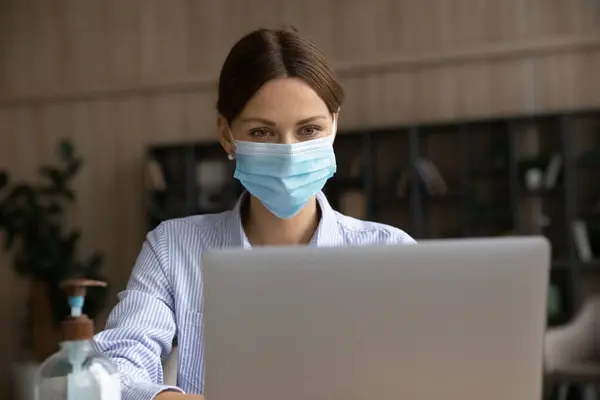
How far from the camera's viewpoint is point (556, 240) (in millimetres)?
5348

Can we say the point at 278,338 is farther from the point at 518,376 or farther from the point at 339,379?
the point at 518,376

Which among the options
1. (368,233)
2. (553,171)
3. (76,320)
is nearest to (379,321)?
(76,320)

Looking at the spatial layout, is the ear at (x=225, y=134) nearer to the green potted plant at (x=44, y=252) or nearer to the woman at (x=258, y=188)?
the woman at (x=258, y=188)

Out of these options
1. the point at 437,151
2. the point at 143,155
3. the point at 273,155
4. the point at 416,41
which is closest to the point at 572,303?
the point at 437,151

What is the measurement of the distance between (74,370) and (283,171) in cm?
68

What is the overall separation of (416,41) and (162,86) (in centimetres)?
190

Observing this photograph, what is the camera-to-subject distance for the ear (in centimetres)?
172

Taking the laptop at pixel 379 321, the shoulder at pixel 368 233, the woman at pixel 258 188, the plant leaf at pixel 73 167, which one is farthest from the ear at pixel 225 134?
the plant leaf at pixel 73 167

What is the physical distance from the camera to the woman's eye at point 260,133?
164cm

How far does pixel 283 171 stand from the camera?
A: 1658 mm

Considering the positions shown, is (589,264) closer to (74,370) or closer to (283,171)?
(283,171)

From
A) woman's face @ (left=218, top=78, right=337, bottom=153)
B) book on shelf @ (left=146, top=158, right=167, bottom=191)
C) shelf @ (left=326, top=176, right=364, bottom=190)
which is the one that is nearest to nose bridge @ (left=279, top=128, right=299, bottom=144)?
woman's face @ (left=218, top=78, right=337, bottom=153)

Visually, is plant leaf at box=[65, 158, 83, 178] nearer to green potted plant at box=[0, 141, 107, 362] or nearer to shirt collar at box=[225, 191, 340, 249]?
green potted plant at box=[0, 141, 107, 362]

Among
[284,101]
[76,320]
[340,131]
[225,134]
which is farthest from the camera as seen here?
[340,131]
